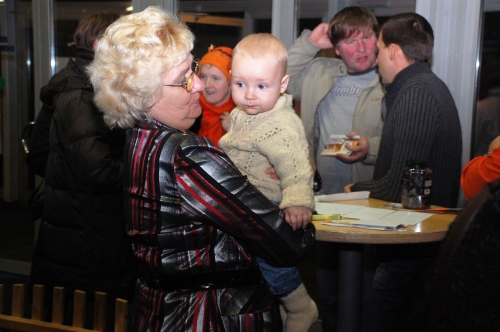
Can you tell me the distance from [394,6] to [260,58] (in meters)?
2.24

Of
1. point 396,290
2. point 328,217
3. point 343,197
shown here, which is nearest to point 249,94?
point 328,217

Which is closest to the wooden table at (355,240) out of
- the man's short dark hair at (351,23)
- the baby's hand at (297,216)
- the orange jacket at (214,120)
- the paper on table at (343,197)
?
the paper on table at (343,197)

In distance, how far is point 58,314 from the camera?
312cm

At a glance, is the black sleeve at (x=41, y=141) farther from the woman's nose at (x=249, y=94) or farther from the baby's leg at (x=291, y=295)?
the baby's leg at (x=291, y=295)

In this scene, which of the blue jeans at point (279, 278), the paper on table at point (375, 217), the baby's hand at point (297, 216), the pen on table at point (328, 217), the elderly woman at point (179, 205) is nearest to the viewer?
the elderly woman at point (179, 205)

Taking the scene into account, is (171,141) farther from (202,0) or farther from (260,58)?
(202,0)

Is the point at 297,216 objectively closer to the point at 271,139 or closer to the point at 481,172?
the point at 271,139

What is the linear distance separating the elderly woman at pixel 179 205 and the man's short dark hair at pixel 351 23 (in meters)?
2.10

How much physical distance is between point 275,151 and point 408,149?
1.01 m

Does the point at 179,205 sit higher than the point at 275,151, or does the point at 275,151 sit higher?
the point at 275,151

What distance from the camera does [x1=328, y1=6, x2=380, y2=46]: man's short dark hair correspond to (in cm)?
382

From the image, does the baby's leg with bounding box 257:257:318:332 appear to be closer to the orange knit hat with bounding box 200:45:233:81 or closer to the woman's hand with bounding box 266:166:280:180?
the woman's hand with bounding box 266:166:280:180

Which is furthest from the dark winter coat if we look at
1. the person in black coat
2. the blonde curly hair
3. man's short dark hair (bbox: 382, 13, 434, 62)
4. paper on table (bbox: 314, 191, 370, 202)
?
man's short dark hair (bbox: 382, 13, 434, 62)

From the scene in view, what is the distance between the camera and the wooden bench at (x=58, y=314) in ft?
9.64
